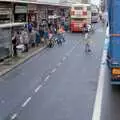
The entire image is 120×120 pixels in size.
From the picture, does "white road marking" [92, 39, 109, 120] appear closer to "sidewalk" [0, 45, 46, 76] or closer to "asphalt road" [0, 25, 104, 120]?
"asphalt road" [0, 25, 104, 120]

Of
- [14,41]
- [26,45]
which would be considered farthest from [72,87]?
[26,45]

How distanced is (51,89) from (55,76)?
377 cm

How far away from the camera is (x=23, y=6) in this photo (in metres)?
44.6

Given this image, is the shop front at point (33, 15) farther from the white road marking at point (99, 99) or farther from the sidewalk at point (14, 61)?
the white road marking at point (99, 99)

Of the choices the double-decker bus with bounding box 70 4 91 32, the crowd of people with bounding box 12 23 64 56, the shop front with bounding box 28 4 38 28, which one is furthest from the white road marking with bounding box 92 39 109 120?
the double-decker bus with bounding box 70 4 91 32

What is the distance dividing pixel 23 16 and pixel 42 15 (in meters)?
15.8

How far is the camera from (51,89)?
19859mm

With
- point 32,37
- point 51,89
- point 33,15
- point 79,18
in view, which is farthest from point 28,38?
point 79,18

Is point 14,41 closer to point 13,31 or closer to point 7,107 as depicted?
point 13,31

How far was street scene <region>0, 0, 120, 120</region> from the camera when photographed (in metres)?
15.8

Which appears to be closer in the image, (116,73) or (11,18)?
(116,73)

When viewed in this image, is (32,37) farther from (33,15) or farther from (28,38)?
(33,15)

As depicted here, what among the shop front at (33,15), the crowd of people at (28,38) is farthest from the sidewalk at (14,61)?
the shop front at (33,15)

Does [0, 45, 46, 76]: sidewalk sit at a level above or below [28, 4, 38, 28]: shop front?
below
